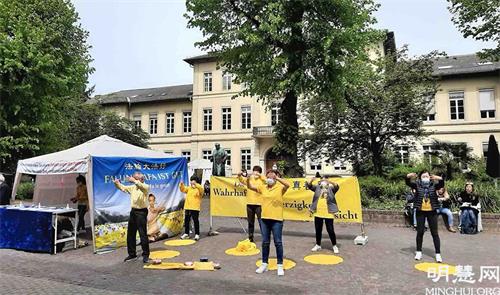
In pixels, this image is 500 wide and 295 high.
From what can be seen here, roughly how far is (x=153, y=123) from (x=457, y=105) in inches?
1264

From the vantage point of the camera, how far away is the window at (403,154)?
22586 millimetres

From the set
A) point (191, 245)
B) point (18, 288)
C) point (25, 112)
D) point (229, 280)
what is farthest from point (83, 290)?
point (25, 112)

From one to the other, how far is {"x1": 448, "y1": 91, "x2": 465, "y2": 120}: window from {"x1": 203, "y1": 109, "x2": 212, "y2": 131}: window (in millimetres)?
23696

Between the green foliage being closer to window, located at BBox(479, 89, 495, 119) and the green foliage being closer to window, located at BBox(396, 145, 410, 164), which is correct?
window, located at BBox(396, 145, 410, 164)

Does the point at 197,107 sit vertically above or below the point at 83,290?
above

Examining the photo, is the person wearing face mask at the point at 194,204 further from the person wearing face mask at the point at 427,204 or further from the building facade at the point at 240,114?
the building facade at the point at 240,114

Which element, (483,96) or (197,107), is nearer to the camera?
(483,96)

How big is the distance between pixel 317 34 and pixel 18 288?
44.0ft

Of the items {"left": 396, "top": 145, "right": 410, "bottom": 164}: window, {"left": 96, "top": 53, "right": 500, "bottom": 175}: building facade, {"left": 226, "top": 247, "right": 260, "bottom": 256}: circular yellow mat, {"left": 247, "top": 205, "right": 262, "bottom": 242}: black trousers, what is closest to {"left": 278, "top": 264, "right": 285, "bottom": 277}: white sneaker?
{"left": 226, "top": 247, "right": 260, "bottom": 256}: circular yellow mat

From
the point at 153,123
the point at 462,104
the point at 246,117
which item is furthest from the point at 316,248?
the point at 153,123

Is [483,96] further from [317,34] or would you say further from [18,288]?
[18,288]

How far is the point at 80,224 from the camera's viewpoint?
11.8 m

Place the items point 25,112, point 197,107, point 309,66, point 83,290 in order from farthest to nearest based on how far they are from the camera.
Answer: point 197,107 → point 25,112 → point 309,66 → point 83,290

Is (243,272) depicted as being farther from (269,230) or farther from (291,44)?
(291,44)
